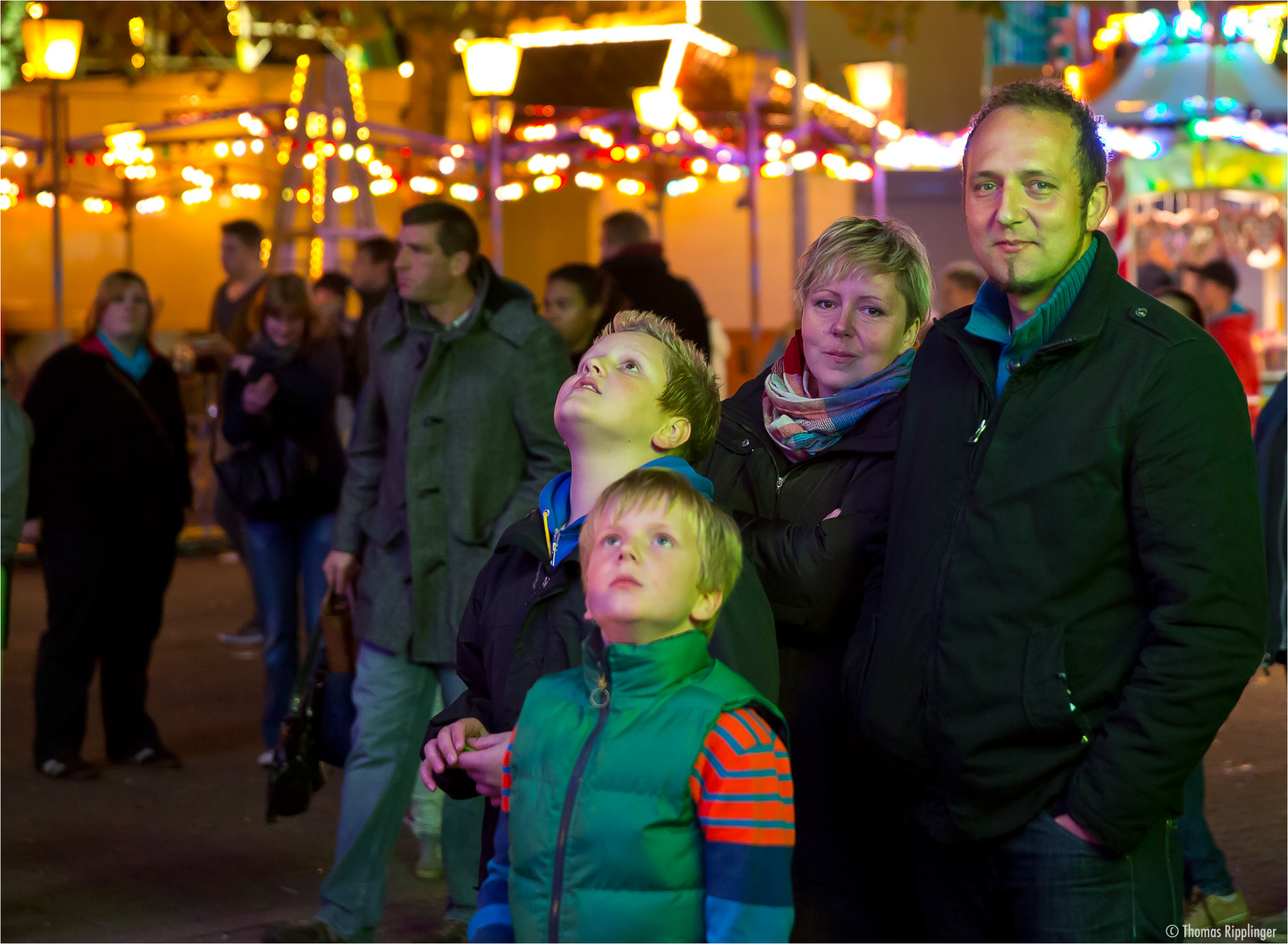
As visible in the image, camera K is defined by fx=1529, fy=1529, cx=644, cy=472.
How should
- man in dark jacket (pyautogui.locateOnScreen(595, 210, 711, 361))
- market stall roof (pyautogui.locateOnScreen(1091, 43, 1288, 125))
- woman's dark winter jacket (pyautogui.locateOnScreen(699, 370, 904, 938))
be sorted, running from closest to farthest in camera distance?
woman's dark winter jacket (pyautogui.locateOnScreen(699, 370, 904, 938))
man in dark jacket (pyautogui.locateOnScreen(595, 210, 711, 361))
market stall roof (pyautogui.locateOnScreen(1091, 43, 1288, 125))

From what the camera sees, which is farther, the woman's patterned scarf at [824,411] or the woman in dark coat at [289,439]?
the woman in dark coat at [289,439]

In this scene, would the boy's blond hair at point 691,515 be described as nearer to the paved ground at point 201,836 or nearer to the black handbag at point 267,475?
the paved ground at point 201,836

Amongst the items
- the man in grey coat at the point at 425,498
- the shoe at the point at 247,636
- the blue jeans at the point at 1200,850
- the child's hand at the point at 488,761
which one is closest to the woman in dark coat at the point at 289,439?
the man in grey coat at the point at 425,498

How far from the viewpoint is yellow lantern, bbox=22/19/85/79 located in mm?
11727

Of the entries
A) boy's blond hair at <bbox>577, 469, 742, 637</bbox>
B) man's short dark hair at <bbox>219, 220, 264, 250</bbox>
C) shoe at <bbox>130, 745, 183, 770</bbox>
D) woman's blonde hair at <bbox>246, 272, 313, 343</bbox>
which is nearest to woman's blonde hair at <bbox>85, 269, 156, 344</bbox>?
woman's blonde hair at <bbox>246, 272, 313, 343</bbox>

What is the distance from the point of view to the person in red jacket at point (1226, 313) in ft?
28.3

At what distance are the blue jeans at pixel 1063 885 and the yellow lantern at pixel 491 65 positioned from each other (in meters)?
10.5

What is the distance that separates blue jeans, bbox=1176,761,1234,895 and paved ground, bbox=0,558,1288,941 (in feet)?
0.66

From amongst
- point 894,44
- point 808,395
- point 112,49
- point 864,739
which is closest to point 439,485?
point 808,395

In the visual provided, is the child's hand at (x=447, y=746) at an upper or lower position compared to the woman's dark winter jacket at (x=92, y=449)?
lower

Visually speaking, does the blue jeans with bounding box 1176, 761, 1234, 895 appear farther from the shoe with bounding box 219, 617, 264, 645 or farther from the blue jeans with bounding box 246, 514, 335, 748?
the shoe with bounding box 219, 617, 264, 645

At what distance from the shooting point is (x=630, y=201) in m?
18.8

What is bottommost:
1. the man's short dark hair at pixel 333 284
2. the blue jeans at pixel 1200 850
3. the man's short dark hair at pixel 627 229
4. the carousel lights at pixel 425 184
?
the blue jeans at pixel 1200 850

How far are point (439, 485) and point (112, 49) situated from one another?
1299 cm
